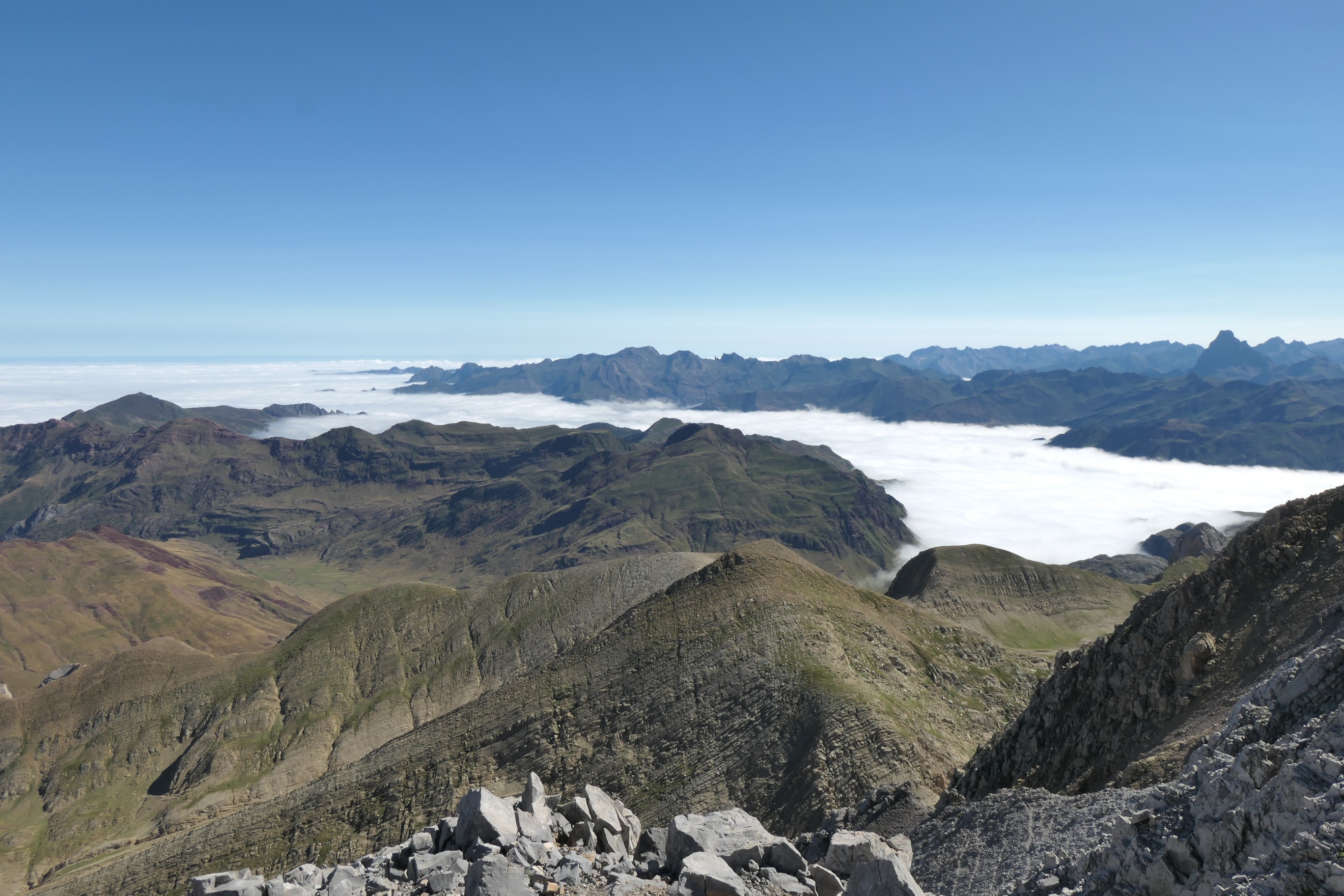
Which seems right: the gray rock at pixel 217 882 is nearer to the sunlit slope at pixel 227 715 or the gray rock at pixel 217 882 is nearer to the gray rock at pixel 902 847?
the gray rock at pixel 902 847

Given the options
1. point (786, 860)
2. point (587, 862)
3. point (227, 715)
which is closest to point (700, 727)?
point (786, 860)

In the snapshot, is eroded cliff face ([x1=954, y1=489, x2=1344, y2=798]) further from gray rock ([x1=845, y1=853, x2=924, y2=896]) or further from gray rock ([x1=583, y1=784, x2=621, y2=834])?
gray rock ([x1=583, y1=784, x2=621, y2=834])

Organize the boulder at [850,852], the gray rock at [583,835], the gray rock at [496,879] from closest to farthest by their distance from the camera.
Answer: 1. the gray rock at [496,879]
2. the boulder at [850,852]
3. the gray rock at [583,835]

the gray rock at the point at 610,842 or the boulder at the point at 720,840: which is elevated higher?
the boulder at the point at 720,840

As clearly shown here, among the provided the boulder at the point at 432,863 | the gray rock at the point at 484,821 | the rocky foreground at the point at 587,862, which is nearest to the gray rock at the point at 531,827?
the rocky foreground at the point at 587,862

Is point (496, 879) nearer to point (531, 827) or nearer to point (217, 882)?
point (531, 827)

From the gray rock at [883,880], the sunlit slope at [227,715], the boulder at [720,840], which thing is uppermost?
the gray rock at [883,880]

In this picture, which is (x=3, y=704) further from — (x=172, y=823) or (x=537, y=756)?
(x=537, y=756)

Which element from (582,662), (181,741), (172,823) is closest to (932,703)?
(582,662)

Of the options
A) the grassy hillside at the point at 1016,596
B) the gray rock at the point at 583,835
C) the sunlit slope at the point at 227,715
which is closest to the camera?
the gray rock at the point at 583,835
